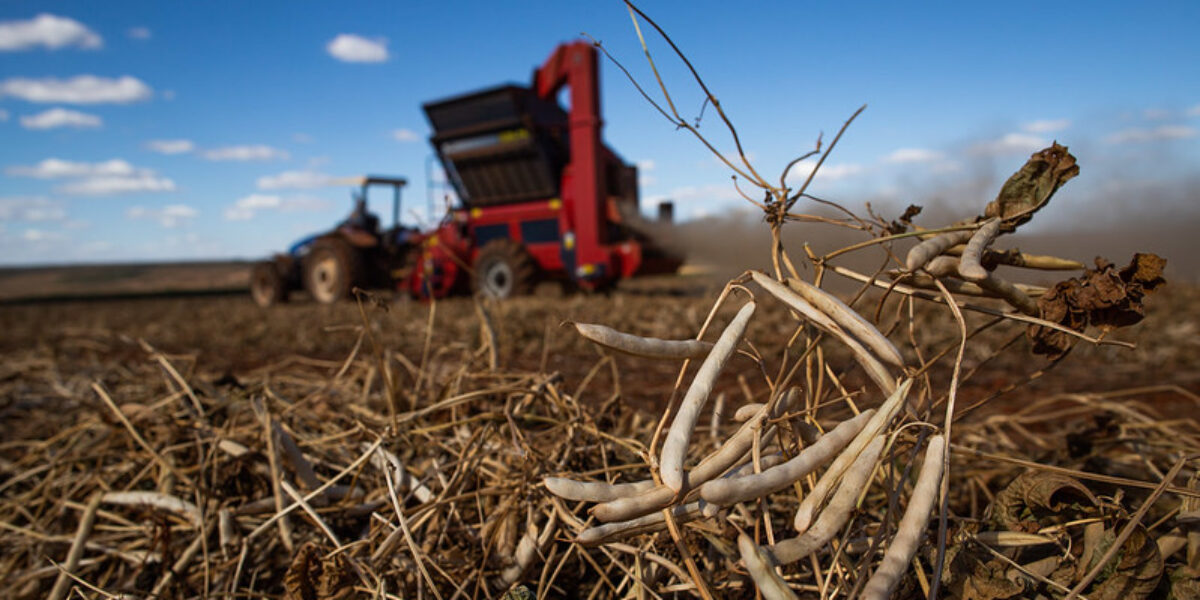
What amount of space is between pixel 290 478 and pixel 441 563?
0.58 m

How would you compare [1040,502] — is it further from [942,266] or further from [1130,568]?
[942,266]

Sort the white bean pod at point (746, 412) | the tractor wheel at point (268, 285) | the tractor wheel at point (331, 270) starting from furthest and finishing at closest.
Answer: the tractor wheel at point (268, 285) < the tractor wheel at point (331, 270) < the white bean pod at point (746, 412)

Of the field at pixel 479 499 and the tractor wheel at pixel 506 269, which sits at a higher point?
the tractor wheel at pixel 506 269

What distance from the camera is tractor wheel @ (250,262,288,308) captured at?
1364 centimetres

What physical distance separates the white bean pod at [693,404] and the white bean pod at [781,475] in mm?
43

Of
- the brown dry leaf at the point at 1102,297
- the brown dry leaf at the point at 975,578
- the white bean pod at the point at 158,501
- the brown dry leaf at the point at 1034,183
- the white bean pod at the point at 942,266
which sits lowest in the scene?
the white bean pod at the point at 158,501

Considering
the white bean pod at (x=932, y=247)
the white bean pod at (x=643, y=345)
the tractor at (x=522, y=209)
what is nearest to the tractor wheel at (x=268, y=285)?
the tractor at (x=522, y=209)

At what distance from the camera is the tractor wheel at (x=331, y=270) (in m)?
11.8

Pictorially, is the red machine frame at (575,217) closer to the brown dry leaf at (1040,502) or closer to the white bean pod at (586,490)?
the brown dry leaf at (1040,502)

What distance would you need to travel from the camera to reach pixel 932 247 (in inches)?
34.4

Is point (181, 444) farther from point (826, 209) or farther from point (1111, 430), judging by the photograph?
point (1111, 430)

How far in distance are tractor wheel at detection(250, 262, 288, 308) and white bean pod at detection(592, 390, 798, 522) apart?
14332 mm

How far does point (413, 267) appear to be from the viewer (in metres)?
11.5

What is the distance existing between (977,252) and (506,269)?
987 cm
